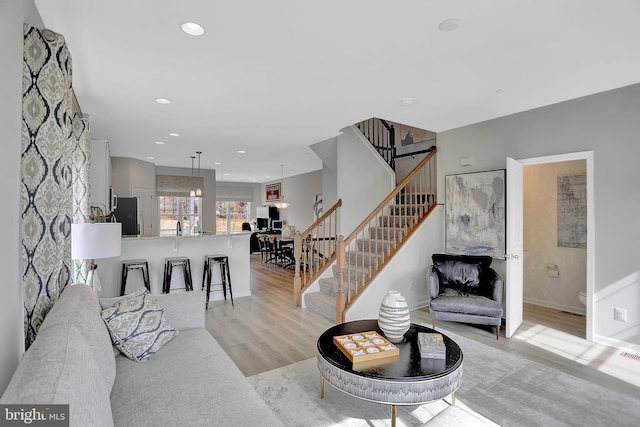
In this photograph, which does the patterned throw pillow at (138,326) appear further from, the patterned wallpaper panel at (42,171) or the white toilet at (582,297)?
the white toilet at (582,297)

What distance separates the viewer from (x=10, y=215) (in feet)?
4.80

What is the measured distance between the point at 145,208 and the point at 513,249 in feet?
26.0

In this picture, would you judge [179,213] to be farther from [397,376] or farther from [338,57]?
[397,376]

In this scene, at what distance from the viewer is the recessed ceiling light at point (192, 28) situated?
7.07 ft

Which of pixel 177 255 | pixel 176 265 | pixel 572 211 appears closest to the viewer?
pixel 572 211

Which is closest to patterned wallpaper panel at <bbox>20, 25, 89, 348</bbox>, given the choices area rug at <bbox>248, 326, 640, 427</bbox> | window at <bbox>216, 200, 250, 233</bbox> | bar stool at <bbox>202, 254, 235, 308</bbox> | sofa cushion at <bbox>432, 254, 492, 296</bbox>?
area rug at <bbox>248, 326, 640, 427</bbox>

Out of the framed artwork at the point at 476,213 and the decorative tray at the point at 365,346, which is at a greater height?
the framed artwork at the point at 476,213

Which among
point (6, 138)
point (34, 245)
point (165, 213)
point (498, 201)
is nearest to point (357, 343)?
point (34, 245)

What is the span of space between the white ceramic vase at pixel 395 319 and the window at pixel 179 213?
8.45 metres

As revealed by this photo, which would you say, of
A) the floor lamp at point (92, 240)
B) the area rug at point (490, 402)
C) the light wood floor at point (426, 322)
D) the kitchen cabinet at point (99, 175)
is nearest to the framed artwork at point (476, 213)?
the light wood floor at point (426, 322)

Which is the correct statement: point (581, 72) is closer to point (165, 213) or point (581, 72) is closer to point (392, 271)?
point (392, 271)

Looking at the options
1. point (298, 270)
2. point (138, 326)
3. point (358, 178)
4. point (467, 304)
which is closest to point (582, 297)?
point (467, 304)

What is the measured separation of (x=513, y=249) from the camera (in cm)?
374

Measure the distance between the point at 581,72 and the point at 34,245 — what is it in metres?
4.34
